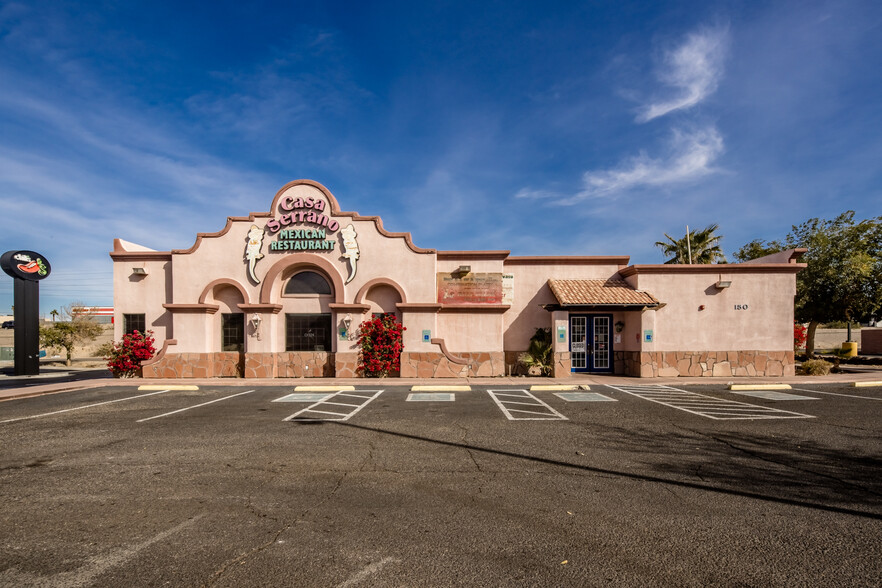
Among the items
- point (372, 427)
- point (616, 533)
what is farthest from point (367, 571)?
point (372, 427)

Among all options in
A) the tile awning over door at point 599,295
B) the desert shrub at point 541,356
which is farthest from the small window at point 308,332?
the tile awning over door at point 599,295

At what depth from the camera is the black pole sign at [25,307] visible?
19094mm

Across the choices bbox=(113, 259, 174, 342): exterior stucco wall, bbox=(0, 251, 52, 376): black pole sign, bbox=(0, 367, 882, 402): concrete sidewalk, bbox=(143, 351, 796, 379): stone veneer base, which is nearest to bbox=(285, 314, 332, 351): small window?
bbox=(143, 351, 796, 379): stone veneer base

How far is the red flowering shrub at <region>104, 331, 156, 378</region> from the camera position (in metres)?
17.0

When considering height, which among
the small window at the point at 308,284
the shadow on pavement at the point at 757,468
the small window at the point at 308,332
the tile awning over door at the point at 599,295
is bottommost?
the shadow on pavement at the point at 757,468

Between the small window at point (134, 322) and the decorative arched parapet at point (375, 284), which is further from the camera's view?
the small window at point (134, 322)

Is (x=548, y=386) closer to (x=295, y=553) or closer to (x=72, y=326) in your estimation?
(x=295, y=553)

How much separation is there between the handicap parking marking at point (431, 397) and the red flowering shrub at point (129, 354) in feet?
39.5

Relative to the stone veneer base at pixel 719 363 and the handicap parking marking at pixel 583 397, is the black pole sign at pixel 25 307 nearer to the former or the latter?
the handicap parking marking at pixel 583 397

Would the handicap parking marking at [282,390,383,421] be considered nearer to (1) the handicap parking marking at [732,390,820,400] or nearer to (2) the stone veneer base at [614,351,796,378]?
(2) the stone veneer base at [614,351,796,378]

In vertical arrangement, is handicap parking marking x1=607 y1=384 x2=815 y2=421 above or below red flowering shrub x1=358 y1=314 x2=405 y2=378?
below

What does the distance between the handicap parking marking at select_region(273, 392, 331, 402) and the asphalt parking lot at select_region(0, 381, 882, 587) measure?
2248 mm

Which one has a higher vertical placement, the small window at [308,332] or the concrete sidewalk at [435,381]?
the small window at [308,332]

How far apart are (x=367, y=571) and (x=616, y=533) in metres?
2.45
